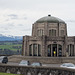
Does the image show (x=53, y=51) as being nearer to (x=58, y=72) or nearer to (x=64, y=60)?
(x=64, y=60)

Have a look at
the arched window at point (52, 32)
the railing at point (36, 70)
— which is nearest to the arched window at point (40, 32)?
the arched window at point (52, 32)

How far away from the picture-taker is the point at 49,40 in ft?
176

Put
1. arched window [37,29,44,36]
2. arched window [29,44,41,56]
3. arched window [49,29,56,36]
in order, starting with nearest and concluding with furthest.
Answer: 1. arched window [29,44,41,56]
2. arched window [49,29,56,36]
3. arched window [37,29,44,36]

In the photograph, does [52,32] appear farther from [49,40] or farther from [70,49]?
[70,49]

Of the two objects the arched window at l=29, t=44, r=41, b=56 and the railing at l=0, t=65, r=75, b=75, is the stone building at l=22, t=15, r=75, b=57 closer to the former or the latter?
the arched window at l=29, t=44, r=41, b=56

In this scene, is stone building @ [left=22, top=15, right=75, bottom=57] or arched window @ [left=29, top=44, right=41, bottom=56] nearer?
stone building @ [left=22, top=15, right=75, bottom=57]

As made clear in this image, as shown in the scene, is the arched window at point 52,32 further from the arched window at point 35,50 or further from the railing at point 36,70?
the railing at point 36,70

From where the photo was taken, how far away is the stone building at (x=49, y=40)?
5338 centimetres

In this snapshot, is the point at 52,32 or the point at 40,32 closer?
the point at 52,32

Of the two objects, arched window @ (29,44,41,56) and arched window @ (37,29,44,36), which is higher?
arched window @ (37,29,44,36)

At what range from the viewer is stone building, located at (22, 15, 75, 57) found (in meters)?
53.4

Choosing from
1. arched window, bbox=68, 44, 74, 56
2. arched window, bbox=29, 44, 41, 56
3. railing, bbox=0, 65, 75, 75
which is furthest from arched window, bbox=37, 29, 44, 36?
railing, bbox=0, 65, 75, 75

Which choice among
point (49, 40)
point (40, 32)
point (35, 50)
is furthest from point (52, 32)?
point (35, 50)

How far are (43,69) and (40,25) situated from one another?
36.4 meters
